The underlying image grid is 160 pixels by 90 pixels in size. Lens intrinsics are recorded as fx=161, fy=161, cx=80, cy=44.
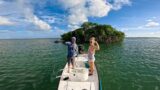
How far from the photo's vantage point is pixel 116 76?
16.7 meters

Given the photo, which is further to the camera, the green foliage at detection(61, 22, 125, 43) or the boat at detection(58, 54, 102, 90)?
the green foliage at detection(61, 22, 125, 43)

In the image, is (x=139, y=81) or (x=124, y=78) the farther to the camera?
(x=124, y=78)

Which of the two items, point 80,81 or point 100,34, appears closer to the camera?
point 80,81

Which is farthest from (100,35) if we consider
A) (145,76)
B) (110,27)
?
(145,76)

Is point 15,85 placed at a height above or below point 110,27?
below

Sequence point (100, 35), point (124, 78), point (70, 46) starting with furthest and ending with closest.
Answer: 1. point (100, 35)
2. point (124, 78)
3. point (70, 46)

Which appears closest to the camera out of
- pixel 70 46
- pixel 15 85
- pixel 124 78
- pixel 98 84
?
pixel 98 84

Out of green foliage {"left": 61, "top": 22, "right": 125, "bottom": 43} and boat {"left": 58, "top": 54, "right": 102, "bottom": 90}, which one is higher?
green foliage {"left": 61, "top": 22, "right": 125, "bottom": 43}

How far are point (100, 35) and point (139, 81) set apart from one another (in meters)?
58.1

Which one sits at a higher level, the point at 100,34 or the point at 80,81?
the point at 100,34

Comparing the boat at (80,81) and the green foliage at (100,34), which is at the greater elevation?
the green foliage at (100,34)

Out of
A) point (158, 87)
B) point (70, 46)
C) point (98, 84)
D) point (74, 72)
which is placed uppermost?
point (70, 46)

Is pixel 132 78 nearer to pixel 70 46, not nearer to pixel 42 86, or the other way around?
pixel 70 46

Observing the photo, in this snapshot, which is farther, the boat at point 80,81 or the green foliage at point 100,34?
the green foliage at point 100,34
